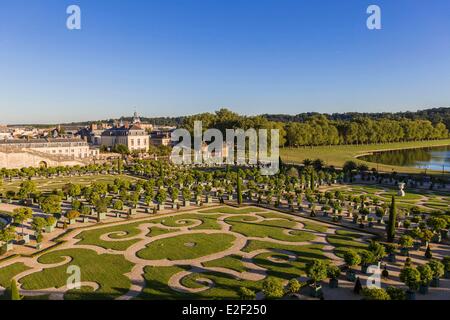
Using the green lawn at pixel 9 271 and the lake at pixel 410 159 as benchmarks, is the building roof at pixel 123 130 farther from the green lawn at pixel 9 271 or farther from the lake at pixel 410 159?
the green lawn at pixel 9 271

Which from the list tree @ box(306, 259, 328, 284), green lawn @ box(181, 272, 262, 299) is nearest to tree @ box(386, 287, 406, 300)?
tree @ box(306, 259, 328, 284)

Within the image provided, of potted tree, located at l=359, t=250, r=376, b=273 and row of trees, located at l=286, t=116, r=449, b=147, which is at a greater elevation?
row of trees, located at l=286, t=116, r=449, b=147

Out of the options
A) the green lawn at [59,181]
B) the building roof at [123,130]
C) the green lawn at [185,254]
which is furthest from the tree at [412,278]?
the building roof at [123,130]

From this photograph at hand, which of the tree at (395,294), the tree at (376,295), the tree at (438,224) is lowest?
the tree at (395,294)

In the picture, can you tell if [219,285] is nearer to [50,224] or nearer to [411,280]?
[411,280]

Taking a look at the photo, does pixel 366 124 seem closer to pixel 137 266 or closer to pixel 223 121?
pixel 223 121

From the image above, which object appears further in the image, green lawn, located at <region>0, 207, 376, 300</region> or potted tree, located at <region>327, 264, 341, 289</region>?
green lawn, located at <region>0, 207, 376, 300</region>

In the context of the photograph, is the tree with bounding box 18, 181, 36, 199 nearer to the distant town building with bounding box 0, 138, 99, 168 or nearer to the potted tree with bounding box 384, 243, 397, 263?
the distant town building with bounding box 0, 138, 99, 168

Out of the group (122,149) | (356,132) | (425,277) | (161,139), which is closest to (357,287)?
(425,277)

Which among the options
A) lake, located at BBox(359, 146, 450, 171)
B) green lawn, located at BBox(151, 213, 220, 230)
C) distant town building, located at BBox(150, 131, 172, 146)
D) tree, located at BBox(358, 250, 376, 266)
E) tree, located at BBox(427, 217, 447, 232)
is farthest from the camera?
distant town building, located at BBox(150, 131, 172, 146)
